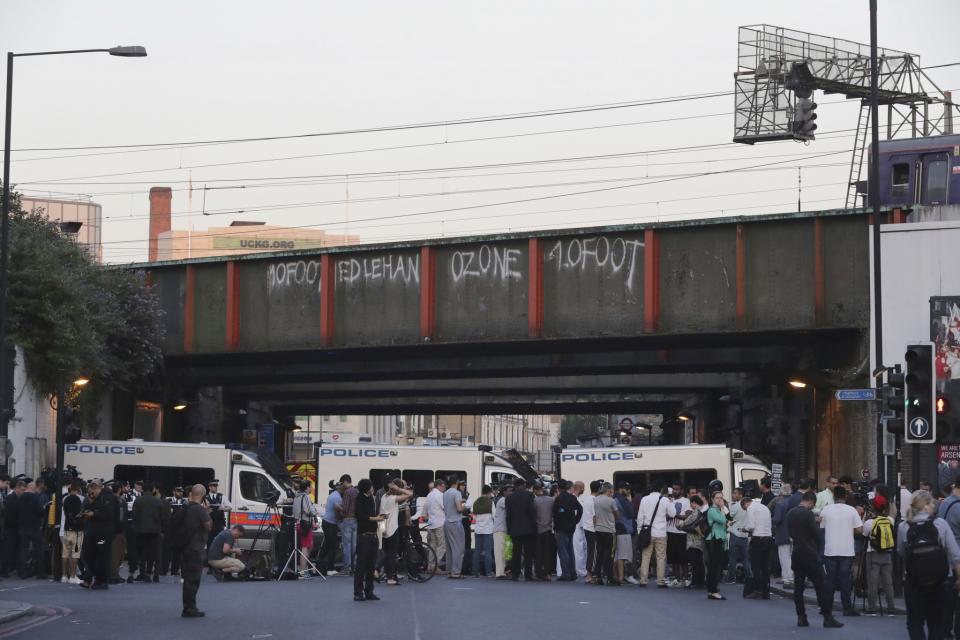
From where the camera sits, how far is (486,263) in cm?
3466

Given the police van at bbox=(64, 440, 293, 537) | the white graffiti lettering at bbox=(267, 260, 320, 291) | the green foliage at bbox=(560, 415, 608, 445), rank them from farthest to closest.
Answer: the green foliage at bbox=(560, 415, 608, 445) < the white graffiti lettering at bbox=(267, 260, 320, 291) < the police van at bbox=(64, 440, 293, 537)

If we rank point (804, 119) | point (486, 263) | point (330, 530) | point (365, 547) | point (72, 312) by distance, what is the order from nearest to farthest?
point (365, 547) → point (330, 530) → point (72, 312) → point (486, 263) → point (804, 119)

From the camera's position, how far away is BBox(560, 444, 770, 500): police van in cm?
3005

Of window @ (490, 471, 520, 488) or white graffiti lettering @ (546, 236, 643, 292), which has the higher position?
white graffiti lettering @ (546, 236, 643, 292)

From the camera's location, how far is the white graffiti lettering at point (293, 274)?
36.8m

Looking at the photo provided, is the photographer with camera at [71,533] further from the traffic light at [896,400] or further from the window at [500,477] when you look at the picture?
the traffic light at [896,400]

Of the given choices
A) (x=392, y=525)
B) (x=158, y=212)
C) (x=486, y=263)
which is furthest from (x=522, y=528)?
(x=158, y=212)

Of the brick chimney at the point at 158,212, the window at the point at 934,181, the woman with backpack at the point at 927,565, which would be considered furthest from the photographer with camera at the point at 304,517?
the brick chimney at the point at 158,212

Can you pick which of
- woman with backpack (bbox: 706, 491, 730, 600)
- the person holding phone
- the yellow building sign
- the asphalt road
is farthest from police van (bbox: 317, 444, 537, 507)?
the yellow building sign

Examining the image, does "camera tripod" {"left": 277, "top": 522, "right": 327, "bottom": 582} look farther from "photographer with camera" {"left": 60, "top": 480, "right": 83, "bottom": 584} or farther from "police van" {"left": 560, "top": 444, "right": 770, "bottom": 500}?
"police van" {"left": 560, "top": 444, "right": 770, "bottom": 500}

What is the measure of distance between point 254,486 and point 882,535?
16184mm

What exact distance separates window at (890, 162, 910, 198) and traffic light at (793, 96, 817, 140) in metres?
10.5

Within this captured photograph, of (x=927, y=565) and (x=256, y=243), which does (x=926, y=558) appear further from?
(x=256, y=243)

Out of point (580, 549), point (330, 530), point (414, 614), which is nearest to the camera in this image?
Result: point (414, 614)
